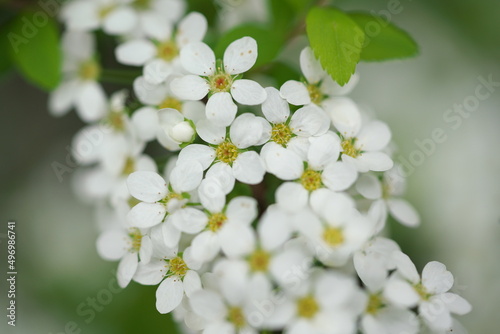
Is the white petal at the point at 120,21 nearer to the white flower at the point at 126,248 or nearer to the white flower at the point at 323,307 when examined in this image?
the white flower at the point at 126,248

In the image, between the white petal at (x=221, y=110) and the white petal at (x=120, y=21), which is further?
the white petal at (x=120, y=21)

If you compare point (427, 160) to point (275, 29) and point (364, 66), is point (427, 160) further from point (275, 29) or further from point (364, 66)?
point (275, 29)

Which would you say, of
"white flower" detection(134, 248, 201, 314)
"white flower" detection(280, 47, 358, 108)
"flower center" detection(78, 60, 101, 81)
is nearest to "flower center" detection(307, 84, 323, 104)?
"white flower" detection(280, 47, 358, 108)

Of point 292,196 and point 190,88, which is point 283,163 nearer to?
point 292,196

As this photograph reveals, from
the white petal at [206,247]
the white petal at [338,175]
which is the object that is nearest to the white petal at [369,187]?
the white petal at [338,175]

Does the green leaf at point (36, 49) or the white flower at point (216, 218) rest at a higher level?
the white flower at point (216, 218)

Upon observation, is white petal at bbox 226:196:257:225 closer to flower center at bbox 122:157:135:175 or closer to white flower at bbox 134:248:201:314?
white flower at bbox 134:248:201:314
